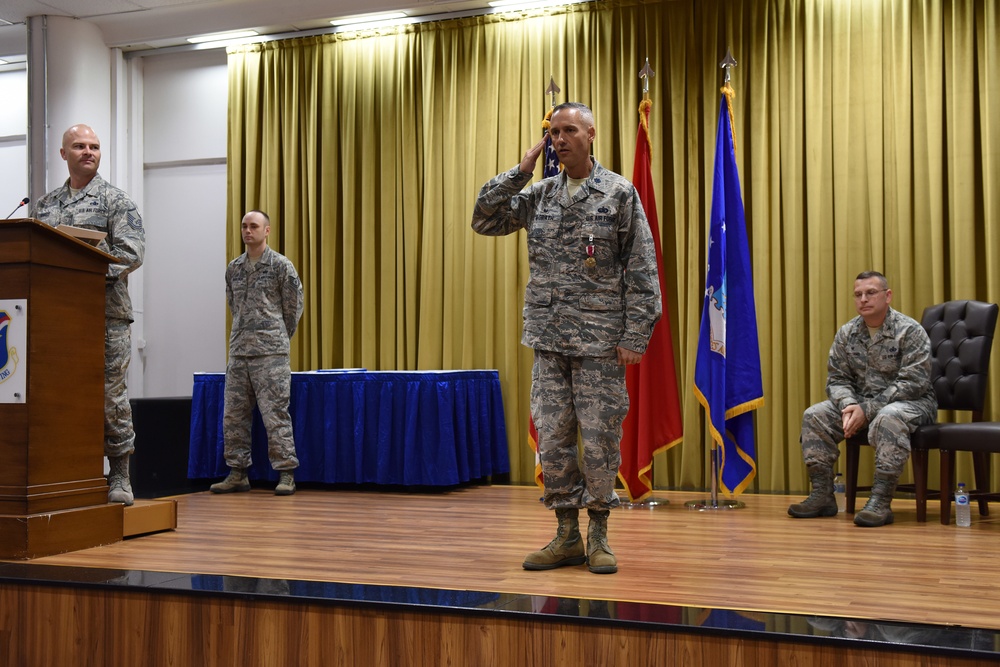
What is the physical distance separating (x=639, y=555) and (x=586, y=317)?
3.28ft

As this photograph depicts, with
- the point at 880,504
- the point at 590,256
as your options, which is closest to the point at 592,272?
the point at 590,256

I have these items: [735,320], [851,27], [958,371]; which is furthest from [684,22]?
[958,371]

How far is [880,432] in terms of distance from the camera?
15.2 ft

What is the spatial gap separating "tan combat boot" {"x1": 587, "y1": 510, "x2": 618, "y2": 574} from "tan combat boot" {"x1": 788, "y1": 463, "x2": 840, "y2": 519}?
180 centimetres

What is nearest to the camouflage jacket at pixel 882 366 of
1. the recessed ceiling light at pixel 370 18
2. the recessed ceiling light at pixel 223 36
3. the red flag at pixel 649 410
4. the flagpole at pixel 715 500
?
the flagpole at pixel 715 500

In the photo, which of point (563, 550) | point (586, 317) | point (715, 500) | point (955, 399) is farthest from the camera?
point (715, 500)

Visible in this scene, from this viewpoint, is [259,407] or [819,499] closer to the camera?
[819,499]

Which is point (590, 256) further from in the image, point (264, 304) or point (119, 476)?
point (264, 304)

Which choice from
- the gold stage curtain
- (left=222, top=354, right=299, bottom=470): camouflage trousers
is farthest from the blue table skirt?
the gold stage curtain

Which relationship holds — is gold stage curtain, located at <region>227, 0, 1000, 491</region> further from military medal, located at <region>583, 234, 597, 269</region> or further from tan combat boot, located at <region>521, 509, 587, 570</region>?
military medal, located at <region>583, 234, 597, 269</region>

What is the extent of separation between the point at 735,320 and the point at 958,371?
1.17 meters

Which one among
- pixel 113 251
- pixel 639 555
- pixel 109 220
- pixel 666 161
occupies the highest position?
pixel 666 161

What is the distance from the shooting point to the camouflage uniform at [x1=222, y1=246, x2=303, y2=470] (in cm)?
605

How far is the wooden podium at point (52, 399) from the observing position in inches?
138
